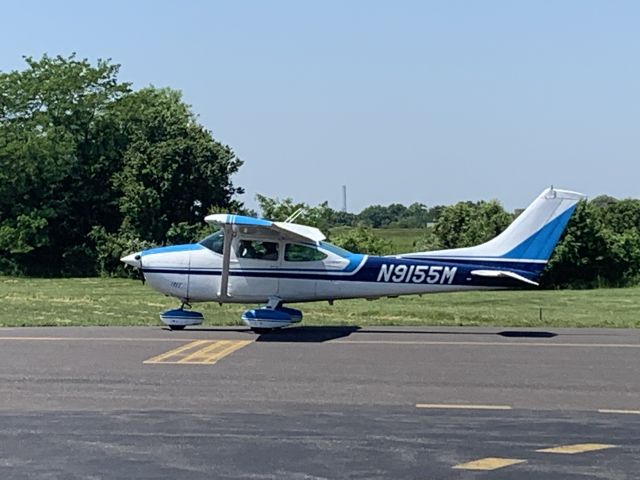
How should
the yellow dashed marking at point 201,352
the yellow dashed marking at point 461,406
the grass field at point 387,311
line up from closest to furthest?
1. the yellow dashed marking at point 461,406
2. the yellow dashed marking at point 201,352
3. the grass field at point 387,311

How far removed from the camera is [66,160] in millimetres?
52625

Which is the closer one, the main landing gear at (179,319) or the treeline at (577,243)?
the main landing gear at (179,319)

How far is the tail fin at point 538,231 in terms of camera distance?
1773 centimetres

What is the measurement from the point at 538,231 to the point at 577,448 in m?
10.6

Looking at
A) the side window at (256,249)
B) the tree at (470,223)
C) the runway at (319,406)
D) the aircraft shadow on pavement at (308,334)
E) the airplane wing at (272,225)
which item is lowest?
the runway at (319,406)

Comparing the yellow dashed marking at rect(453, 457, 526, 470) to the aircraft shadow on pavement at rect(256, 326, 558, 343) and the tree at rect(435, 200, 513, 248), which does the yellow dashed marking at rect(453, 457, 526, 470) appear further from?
the tree at rect(435, 200, 513, 248)

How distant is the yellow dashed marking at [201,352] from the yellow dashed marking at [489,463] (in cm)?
660

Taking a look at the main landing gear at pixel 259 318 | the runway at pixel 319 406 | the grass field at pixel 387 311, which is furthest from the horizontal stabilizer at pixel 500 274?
the main landing gear at pixel 259 318

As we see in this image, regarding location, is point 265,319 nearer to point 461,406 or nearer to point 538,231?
point 538,231

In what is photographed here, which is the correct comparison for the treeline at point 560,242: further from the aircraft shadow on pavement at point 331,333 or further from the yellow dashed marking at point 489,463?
the yellow dashed marking at point 489,463

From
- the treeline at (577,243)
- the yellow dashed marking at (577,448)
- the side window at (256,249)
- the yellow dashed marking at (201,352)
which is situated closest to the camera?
the yellow dashed marking at (577,448)

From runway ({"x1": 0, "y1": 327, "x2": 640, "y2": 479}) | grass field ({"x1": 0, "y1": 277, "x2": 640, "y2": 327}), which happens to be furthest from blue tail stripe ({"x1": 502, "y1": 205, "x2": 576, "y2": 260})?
grass field ({"x1": 0, "y1": 277, "x2": 640, "y2": 327})

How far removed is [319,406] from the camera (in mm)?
9828

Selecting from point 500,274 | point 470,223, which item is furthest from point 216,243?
point 470,223
